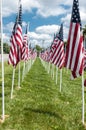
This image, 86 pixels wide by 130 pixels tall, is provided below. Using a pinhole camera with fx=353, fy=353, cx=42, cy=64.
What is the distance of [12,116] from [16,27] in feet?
18.2

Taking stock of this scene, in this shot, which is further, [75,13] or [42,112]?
[42,112]

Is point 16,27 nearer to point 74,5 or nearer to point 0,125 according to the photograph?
point 74,5

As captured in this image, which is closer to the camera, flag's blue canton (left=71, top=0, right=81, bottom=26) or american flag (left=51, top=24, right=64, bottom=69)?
flag's blue canton (left=71, top=0, right=81, bottom=26)

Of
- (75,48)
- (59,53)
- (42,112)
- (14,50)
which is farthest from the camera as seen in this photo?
(59,53)

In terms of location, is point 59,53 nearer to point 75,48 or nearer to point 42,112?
point 42,112

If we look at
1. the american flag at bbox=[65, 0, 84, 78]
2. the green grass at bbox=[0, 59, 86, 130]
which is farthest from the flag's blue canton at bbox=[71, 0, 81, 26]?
the green grass at bbox=[0, 59, 86, 130]

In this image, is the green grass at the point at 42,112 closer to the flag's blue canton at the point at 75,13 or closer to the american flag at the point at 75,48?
the american flag at the point at 75,48

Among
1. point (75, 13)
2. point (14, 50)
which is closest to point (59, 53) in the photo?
point (14, 50)

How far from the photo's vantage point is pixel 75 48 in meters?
12.2

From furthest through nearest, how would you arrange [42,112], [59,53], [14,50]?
[59,53], [14,50], [42,112]

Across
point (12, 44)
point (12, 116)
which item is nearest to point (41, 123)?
point (12, 116)

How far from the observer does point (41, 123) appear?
1202cm

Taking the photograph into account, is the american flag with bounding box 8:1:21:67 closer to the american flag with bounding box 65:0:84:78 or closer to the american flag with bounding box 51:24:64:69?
the american flag with bounding box 51:24:64:69

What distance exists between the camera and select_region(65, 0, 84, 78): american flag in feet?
39.9
